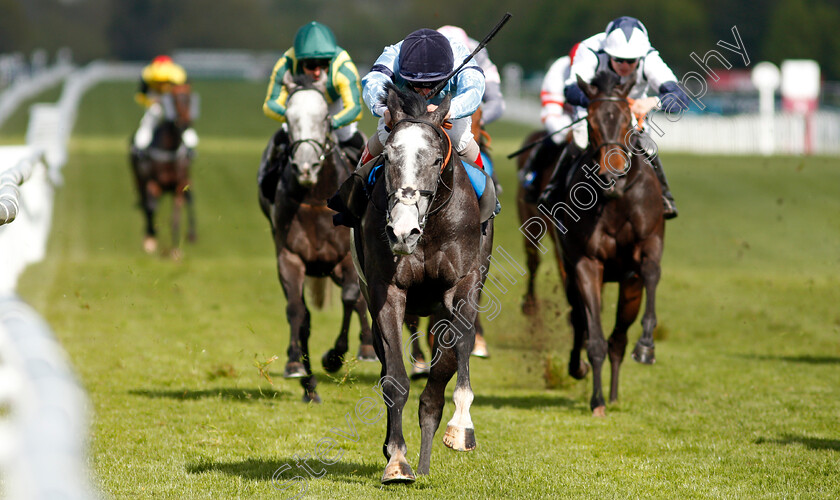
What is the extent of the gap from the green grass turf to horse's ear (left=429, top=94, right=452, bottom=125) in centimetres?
169

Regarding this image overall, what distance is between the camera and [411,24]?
7538cm

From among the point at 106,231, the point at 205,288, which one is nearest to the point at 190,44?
the point at 106,231

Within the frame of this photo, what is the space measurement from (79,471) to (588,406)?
5701 mm

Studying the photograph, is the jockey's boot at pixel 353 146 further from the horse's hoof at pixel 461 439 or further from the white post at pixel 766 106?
the white post at pixel 766 106

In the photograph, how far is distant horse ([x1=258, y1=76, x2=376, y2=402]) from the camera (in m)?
7.39

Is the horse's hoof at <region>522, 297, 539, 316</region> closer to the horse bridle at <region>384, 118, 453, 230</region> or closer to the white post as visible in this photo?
the horse bridle at <region>384, 118, 453, 230</region>

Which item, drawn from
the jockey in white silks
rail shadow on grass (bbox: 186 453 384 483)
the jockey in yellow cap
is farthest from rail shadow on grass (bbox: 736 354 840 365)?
the jockey in yellow cap

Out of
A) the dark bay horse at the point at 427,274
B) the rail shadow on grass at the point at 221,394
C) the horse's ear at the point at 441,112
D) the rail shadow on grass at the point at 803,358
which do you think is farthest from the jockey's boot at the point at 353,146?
the rail shadow on grass at the point at 803,358

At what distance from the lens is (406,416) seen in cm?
706

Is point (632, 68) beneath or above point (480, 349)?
above

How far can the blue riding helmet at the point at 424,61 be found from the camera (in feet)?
17.8

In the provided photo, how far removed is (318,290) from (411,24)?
2678 inches

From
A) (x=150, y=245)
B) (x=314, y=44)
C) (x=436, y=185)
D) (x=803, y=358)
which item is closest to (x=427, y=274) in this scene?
(x=436, y=185)

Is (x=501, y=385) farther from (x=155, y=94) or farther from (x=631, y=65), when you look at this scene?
(x=155, y=94)
